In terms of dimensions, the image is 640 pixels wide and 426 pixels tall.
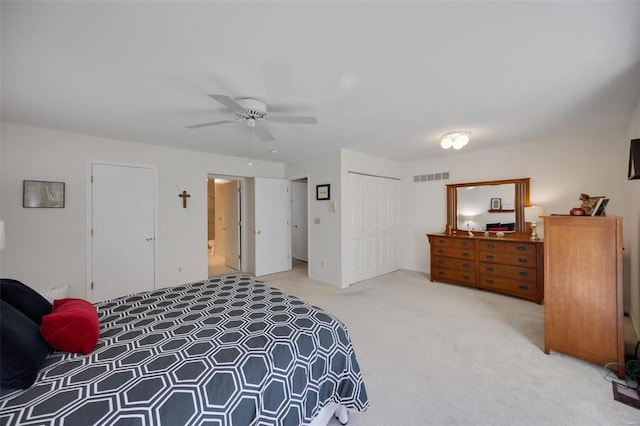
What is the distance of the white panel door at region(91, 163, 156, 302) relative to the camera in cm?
344

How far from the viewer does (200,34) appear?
1.45 metres

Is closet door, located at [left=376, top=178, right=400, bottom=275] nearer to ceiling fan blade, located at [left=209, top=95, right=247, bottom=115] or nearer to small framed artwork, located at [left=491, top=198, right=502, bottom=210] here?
small framed artwork, located at [left=491, top=198, right=502, bottom=210]

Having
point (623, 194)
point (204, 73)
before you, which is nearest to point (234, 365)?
point (204, 73)

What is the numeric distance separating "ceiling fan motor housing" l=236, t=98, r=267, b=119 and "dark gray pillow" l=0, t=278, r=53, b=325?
6.03 feet

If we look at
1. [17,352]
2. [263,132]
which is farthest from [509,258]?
[17,352]

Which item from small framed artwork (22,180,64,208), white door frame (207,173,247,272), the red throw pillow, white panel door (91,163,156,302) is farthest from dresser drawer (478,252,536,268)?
small framed artwork (22,180,64,208)

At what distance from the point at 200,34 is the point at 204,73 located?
43 cm

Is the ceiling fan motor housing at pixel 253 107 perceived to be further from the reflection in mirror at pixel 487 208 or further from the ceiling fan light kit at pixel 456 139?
the reflection in mirror at pixel 487 208

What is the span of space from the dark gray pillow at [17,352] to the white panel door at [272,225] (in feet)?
12.4

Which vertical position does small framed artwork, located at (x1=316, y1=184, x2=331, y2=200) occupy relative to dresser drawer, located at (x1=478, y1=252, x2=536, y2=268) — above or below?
above

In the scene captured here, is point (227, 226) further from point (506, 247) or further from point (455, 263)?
point (506, 247)

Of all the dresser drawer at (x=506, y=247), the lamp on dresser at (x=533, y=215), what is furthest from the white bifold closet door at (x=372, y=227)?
the lamp on dresser at (x=533, y=215)

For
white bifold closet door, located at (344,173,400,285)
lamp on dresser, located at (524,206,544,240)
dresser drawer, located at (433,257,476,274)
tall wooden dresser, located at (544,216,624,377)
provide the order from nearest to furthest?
tall wooden dresser, located at (544,216,624,377), lamp on dresser, located at (524,206,544,240), dresser drawer, located at (433,257,476,274), white bifold closet door, located at (344,173,400,285)

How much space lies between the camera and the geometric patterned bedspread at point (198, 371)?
35.5 inches
